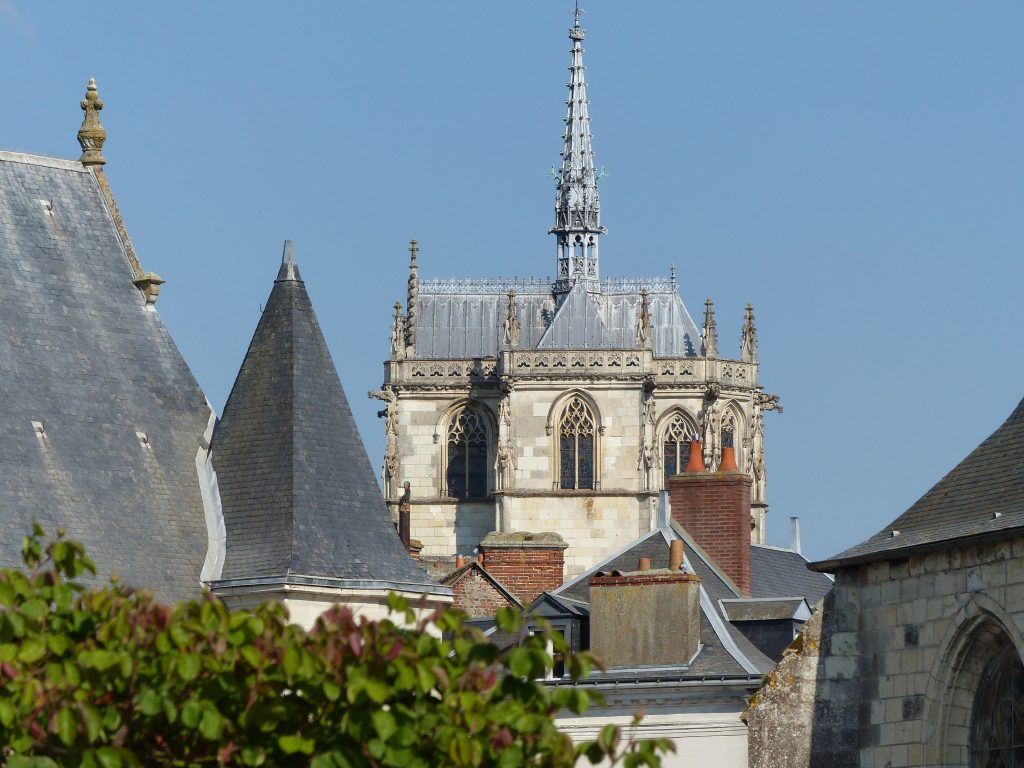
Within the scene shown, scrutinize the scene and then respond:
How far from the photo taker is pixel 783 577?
135 feet

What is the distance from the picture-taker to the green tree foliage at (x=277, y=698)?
43.2ft

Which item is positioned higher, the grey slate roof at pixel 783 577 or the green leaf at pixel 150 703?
the grey slate roof at pixel 783 577

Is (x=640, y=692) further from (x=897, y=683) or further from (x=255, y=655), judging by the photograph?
(x=255, y=655)

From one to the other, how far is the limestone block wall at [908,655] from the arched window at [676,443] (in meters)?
59.6

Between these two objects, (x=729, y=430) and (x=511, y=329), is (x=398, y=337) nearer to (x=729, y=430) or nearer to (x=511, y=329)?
(x=511, y=329)

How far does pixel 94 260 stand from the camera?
2850 cm

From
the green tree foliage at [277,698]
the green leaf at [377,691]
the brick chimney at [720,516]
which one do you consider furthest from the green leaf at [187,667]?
the brick chimney at [720,516]

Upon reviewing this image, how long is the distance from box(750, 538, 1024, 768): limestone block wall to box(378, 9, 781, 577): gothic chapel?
5591 centimetres

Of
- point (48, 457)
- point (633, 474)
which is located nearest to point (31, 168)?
point (48, 457)

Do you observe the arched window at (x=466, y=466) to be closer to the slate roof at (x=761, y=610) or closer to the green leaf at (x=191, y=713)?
the slate roof at (x=761, y=610)

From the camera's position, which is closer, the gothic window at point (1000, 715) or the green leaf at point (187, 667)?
the green leaf at point (187, 667)

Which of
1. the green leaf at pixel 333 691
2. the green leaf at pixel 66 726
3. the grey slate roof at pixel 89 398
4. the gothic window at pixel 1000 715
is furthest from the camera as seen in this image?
the grey slate roof at pixel 89 398

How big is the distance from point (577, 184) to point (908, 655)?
72225 mm

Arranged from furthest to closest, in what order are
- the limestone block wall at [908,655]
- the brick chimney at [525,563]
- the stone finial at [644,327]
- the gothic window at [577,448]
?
the stone finial at [644,327] < the gothic window at [577,448] < the brick chimney at [525,563] < the limestone block wall at [908,655]
